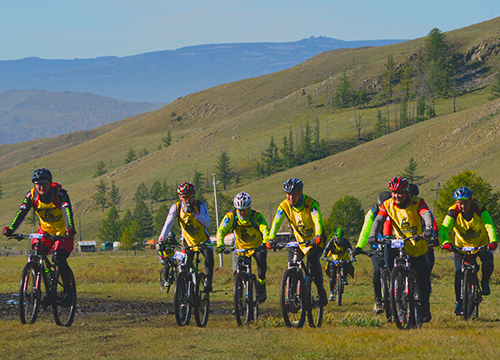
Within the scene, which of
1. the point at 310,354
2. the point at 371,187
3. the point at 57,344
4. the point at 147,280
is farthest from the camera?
the point at 371,187

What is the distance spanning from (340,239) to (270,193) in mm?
137708

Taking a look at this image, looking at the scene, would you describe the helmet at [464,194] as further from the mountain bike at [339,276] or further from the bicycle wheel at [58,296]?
the bicycle wheel at [58,296]

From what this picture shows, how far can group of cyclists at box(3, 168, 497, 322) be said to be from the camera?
1061 cm

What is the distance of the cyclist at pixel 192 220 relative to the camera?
39.8 ft

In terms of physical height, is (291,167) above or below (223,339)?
above

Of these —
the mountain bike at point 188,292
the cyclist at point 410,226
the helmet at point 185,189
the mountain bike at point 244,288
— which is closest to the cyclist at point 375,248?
the cyclist at point 410,226

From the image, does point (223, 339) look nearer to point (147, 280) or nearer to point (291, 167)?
point (147, 280)

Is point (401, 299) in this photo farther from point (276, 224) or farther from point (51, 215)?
point (51, 215)

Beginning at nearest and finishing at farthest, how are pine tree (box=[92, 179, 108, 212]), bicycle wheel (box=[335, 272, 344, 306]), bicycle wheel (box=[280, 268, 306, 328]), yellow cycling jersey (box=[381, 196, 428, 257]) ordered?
yellow cycling jersey (box=[381, 196, 428, 257]), bicycle wheel (box=[280, 268, 306, 328]), bicycle wheel (box=[335, 272, 344, 306]), pine tree (box=[92, 179, 108, 212])

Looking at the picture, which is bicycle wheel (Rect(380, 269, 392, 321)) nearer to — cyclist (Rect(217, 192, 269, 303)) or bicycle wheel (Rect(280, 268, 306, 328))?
bicycle wheel (Rect(280, 268, 306, 328))

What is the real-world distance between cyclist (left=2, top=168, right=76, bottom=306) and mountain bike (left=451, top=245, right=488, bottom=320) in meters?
7.67

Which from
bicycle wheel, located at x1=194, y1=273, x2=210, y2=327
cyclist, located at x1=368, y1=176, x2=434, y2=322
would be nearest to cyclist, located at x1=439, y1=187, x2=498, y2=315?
cyclist, located at x1=368, y1=176, x2=434, y2=322

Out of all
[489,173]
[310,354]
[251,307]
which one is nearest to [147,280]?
[251,307]

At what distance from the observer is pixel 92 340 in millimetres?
9844
